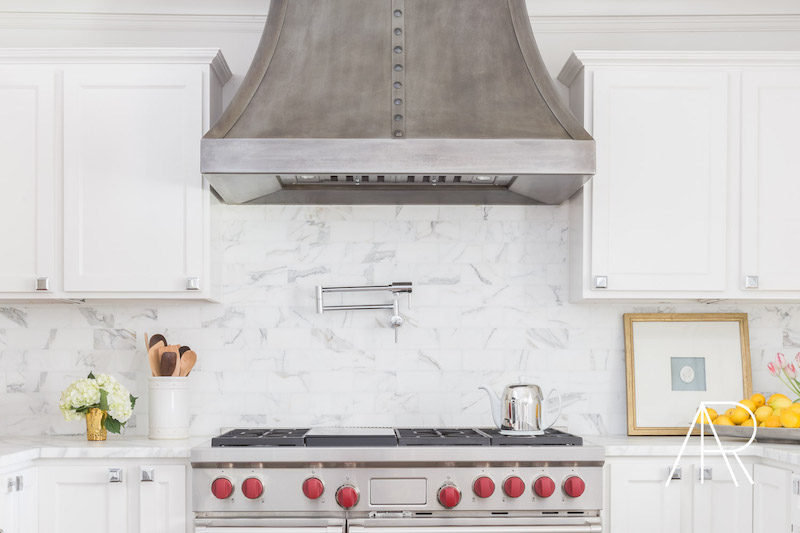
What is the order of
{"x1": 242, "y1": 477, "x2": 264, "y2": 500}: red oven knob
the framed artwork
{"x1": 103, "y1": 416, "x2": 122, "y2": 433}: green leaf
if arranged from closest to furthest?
{"x1": 242, "y1": 477, "x2": 264, "y2": 500}: red oven knob, {"x1": 103, "y1": 416, "x2": 122, "y2": 433}: green leaf, the framed artwork

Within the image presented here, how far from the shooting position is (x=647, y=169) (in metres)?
3.05

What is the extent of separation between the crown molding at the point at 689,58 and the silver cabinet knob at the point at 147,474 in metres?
2.17

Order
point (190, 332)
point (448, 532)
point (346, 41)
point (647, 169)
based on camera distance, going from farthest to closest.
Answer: point (190, 332) → point (647, 169) → point (346, 41) → point (448, 532)

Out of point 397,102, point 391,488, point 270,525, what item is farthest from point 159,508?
point 397,102

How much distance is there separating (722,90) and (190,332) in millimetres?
2340

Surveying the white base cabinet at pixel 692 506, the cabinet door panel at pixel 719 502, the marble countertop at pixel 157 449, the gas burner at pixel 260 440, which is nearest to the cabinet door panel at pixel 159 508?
the marble countertop at pixel 157 449

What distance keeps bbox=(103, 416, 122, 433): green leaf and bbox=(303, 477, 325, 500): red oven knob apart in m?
0.84

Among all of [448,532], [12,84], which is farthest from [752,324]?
[12,84]

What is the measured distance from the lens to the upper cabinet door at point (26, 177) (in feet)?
9.87

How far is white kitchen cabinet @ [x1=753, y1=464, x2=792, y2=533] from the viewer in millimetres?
2582

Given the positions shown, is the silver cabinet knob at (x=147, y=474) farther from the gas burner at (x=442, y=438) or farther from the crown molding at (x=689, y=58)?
the crown molding at (x=689, y=58)

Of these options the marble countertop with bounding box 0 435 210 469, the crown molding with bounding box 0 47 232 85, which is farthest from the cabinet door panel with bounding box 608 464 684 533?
the crown molding with bounding box 0 47 232 85

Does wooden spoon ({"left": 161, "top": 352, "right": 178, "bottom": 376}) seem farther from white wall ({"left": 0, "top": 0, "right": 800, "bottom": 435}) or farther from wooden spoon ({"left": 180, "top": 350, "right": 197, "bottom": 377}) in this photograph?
white wall ({"left": 0, "top": 0, "right": 800, "bottom": 435})

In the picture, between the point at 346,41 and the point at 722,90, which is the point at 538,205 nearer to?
the point at 722,90
